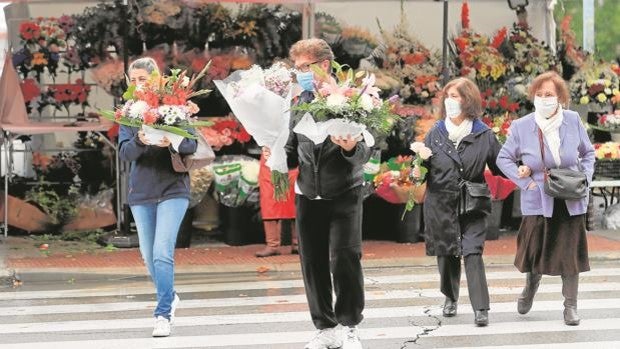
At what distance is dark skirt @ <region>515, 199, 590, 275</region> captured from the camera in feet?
30.2

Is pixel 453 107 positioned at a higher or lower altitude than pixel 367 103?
lower

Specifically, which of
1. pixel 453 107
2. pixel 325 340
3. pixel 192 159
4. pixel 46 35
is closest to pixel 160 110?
pixel 192 159

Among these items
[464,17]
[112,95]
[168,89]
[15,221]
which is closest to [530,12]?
[464,17]

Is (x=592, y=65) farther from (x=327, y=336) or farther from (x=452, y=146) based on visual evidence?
(x=327, y=336)

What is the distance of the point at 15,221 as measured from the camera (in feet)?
49.3

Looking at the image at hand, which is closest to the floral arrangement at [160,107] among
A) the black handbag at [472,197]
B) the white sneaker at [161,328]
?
the white sneaker at [161,328]

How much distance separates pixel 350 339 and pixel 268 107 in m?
1.60

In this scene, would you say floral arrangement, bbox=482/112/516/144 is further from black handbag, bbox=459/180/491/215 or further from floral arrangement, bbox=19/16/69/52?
floral arrangement, bbox=19/16/69/52

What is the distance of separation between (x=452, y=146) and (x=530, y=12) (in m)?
8.08

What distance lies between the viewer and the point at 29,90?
50.8 feet

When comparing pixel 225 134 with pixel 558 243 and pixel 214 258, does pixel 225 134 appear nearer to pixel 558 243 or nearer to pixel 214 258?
pixel 214 258

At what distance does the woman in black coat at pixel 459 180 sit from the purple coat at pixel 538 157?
0.15m

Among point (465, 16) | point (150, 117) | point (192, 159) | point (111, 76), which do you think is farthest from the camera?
point (465, 16)

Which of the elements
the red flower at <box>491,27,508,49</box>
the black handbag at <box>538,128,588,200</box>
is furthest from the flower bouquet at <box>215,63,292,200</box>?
the red flower at <box>491,27,508,49</box>
